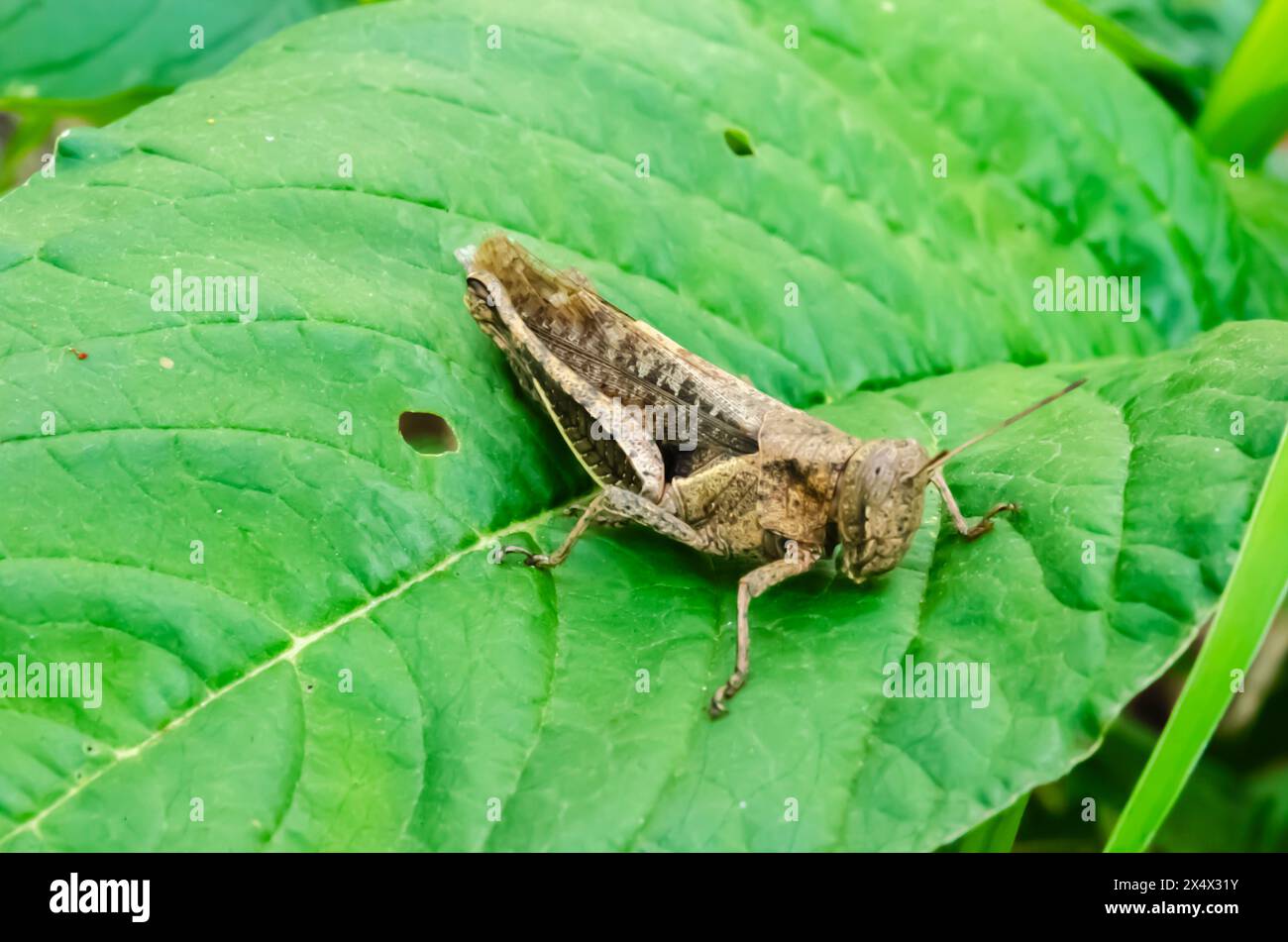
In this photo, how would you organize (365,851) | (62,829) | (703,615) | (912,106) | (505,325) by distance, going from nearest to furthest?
1. (62,829)
2. (365,851)
3. (703,615)
4. (505,325)
5. (912,106)

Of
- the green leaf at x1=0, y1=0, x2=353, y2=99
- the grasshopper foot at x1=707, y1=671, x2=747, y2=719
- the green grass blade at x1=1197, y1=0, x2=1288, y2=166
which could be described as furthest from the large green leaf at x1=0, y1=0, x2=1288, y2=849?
the green leaf at x1=0, y1=0, x2=353, y2=99

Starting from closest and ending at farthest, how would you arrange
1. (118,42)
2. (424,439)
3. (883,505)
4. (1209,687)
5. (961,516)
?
(1209,687)
(883,505)
(961,516)
(424,439)
(118,42)

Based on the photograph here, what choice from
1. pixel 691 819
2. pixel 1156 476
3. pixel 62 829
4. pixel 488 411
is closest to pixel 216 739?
pixel 62 829

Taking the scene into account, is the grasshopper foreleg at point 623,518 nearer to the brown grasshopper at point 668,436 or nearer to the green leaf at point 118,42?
the brown grasshopper at point 668,436

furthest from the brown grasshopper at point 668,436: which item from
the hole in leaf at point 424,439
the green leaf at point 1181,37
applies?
the green leaf at point 1181,37

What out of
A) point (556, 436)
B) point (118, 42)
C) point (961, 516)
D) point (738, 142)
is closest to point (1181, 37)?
point (738, 142)

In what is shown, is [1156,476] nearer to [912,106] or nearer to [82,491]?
[912,106]

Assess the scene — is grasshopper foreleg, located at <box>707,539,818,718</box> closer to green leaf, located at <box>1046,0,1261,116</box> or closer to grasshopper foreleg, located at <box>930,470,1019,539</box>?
grasshopper foreleg, located at <box>930,470,1019,539</box>

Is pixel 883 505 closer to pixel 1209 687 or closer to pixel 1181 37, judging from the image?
pixel 1209 687
